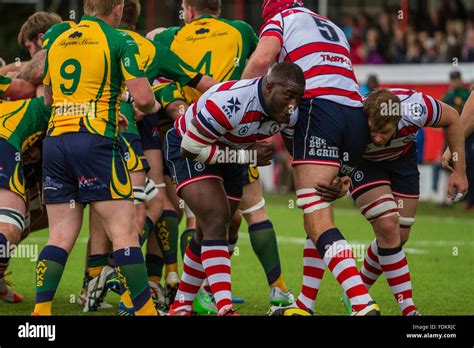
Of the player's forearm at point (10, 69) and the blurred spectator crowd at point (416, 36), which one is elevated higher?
the blurred spectator crowd at point (416, 36)

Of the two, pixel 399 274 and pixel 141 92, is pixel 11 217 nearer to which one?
pixel 141 92

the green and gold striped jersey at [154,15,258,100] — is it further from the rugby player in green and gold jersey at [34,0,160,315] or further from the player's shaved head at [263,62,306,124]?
the player's shaved head at [263,62,306,124]

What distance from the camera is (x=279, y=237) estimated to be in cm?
1399

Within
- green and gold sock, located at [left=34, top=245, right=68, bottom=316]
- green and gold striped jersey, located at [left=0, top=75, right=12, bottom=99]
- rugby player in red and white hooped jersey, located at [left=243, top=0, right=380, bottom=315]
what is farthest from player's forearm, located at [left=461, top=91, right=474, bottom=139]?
green and gold striped jersey, located at [left=0, top=75, right=12, bottom=99]

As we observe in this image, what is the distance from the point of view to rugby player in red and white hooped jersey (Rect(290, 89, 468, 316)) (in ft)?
22.3

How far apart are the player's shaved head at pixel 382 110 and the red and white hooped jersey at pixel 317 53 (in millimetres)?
153

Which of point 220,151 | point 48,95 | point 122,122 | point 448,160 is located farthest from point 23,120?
point 448,160

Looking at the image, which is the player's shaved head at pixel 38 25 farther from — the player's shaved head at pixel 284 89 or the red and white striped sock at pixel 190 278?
the player's shaved head at pixel 284 89

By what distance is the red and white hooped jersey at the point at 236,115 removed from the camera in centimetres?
657

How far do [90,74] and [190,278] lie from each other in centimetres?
174

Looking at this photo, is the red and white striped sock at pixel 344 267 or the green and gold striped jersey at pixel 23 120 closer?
the red and white striped sock at pixel 344 267

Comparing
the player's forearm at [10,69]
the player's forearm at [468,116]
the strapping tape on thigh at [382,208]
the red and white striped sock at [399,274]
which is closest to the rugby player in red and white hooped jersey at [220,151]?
the strapping tape on thigh at [382,208]

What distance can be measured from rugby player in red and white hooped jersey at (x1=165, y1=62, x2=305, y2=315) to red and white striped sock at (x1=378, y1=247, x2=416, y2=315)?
1.09m
